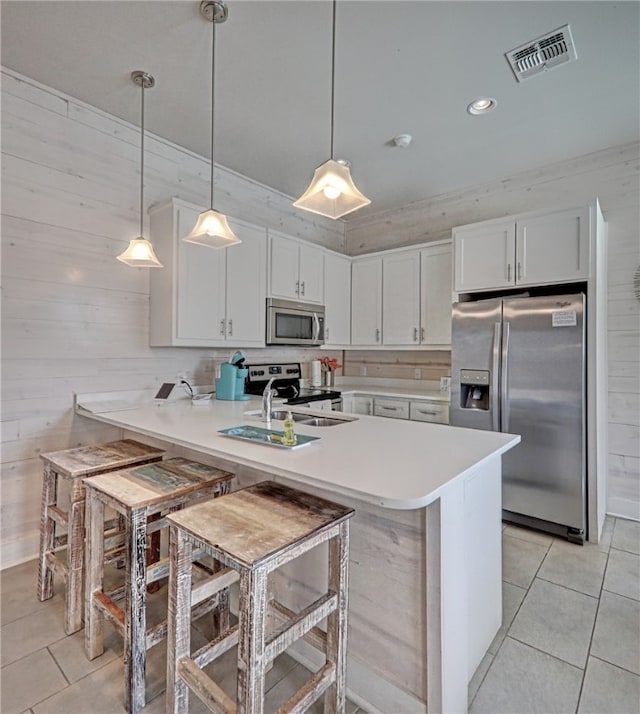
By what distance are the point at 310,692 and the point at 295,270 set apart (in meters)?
3.03

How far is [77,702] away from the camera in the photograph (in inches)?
56.7

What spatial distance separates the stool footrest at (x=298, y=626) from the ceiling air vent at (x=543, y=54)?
8.90 feet

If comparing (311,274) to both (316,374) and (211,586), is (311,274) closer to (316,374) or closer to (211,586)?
(316,374)

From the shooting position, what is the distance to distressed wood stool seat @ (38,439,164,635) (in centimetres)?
180

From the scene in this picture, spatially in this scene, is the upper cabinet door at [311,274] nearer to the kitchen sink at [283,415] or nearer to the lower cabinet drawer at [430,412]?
the lower cabinet drawer at [430,412]

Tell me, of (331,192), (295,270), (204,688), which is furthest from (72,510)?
(295,270)

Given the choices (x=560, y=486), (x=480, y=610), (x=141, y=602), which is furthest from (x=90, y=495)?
Result: (x=560, y=486)

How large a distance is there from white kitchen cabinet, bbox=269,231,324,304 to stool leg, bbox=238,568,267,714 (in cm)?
262

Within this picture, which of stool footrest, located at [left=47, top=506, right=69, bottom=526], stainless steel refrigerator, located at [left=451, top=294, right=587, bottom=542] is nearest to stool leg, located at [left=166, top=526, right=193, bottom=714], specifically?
stool footrest, located at [left=47, top=506, right=69, bottom=526]

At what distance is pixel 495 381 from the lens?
2922 mm

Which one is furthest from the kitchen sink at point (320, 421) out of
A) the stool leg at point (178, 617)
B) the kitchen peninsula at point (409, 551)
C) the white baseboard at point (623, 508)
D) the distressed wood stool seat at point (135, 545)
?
the white baseboard at point (623, 508)

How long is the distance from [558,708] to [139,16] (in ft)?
11.2

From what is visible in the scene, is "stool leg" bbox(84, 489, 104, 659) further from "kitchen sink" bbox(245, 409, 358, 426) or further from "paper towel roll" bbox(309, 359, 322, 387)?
"paper towel roll" bbox(309, 359, 322, 387)

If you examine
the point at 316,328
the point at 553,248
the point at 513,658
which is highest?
the point at 553,248
